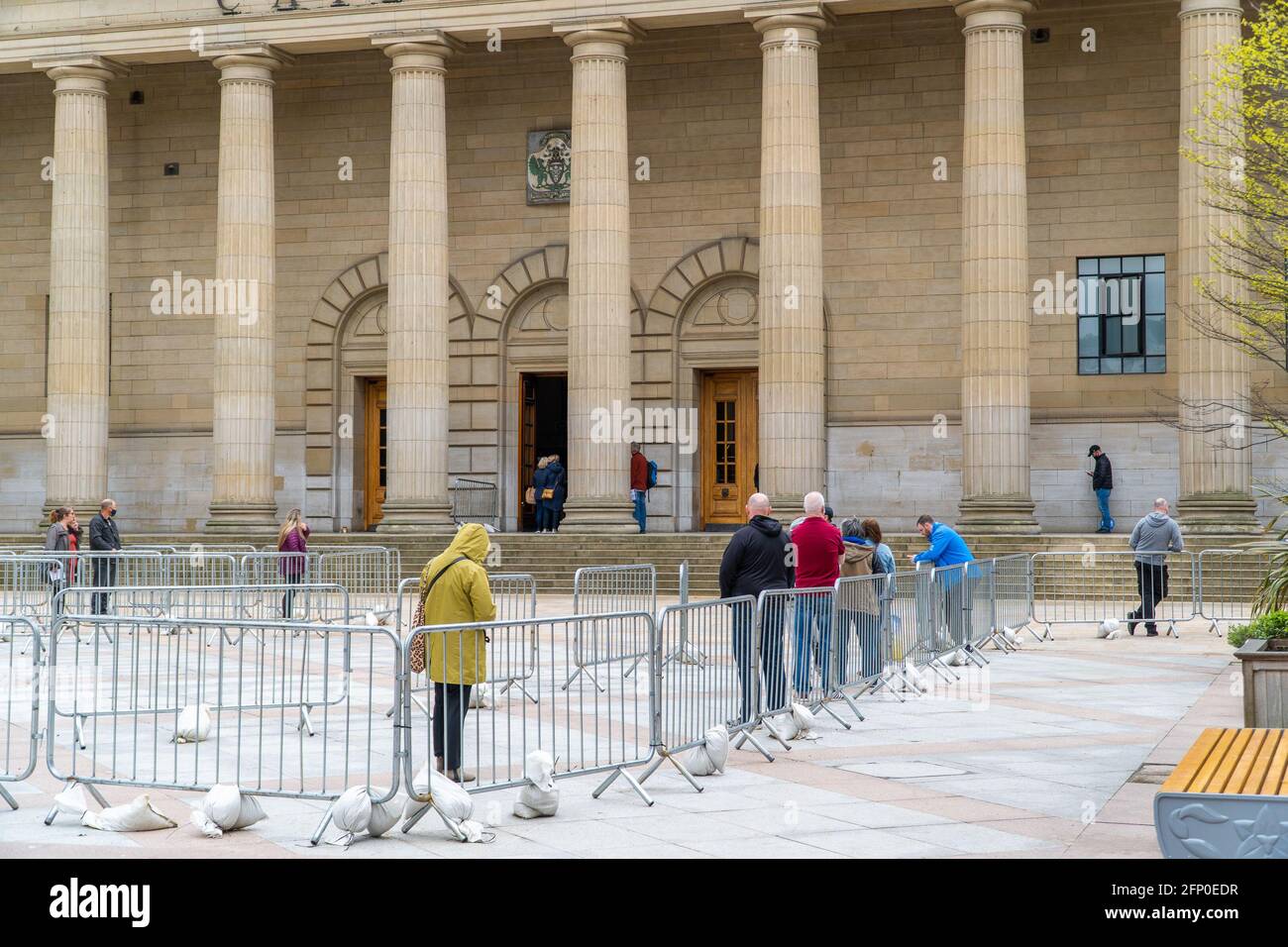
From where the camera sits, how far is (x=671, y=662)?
1098cm

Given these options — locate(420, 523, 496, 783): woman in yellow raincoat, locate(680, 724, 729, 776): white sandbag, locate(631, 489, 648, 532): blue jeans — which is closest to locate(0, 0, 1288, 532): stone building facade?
locate(631, 489, 648, 532): blue jeans

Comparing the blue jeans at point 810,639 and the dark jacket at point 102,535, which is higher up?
the dark jacket at point 102,535

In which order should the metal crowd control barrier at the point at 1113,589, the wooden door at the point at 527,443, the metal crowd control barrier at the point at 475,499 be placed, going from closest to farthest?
the metal crowd control barrier at the point at 1113,589
the metal crowd control barrier at the point at 475,499
the wooden door at the point at 527,443

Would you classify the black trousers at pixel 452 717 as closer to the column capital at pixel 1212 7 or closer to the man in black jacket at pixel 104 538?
the man in black jacket at pixel 104 538

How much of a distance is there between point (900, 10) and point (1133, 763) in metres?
24.6

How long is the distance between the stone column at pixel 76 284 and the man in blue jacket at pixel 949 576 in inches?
799

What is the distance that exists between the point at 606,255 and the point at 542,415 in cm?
663

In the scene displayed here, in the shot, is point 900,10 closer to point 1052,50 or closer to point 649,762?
point 1052,50

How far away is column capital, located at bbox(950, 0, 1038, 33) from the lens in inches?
1118

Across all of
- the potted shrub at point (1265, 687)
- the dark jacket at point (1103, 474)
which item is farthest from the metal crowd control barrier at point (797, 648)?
the dark jacket at point (1103, 474)

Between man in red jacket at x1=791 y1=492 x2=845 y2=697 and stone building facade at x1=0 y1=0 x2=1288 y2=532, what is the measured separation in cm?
1430

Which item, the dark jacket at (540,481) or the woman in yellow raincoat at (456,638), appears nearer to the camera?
the woman in yellow raincoat at (456,638)

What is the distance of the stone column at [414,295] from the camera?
30953mm

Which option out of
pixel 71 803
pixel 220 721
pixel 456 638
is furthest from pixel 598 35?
pixel 71 803
